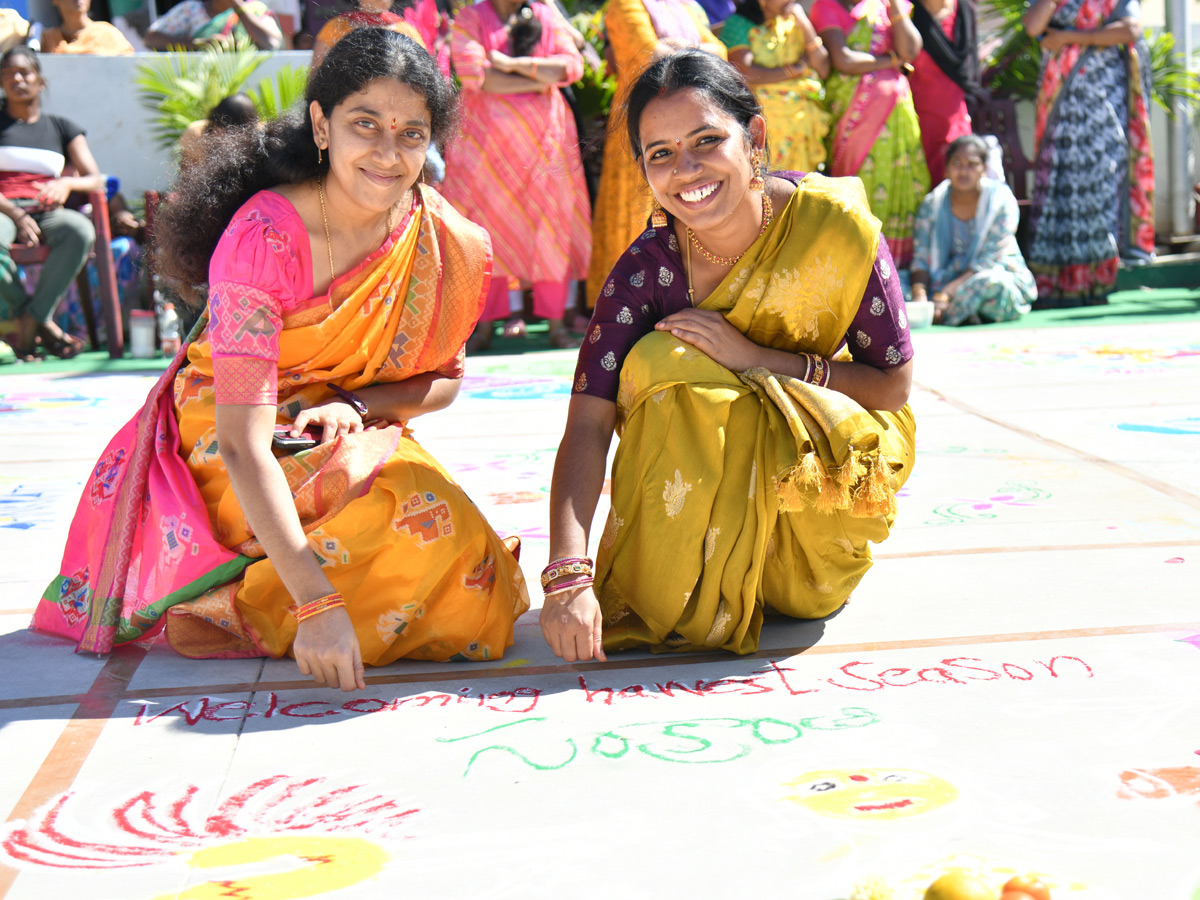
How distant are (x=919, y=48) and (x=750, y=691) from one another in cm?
631

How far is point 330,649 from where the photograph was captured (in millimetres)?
1896

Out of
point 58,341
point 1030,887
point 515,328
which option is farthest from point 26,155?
point 1030,887

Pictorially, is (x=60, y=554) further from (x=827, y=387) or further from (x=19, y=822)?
(x=827, y=387)

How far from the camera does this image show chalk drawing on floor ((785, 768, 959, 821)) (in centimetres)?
153

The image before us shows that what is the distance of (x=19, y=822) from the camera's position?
1565 millimetres

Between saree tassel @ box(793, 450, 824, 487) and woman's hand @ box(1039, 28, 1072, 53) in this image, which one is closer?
saree tassel @ box(793, 450, 824, 487)

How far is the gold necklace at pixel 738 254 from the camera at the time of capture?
226 cm

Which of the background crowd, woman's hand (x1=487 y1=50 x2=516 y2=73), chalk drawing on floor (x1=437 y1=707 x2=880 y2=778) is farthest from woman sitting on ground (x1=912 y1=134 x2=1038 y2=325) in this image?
chalk drawing on floor (x1=437 y1=707 x2=880 y2=778)

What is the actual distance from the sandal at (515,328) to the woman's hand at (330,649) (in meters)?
5.02

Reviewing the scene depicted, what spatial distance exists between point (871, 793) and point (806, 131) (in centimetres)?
620

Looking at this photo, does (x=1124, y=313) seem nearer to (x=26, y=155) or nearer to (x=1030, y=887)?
(x=26, y=155)

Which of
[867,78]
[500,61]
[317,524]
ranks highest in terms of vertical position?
[500,61]

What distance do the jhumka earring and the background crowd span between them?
3.95 metres

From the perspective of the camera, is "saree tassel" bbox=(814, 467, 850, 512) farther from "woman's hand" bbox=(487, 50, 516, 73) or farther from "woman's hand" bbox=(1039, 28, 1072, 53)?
"woman's hand" bbox=(1039, 28, 1072, 53)
